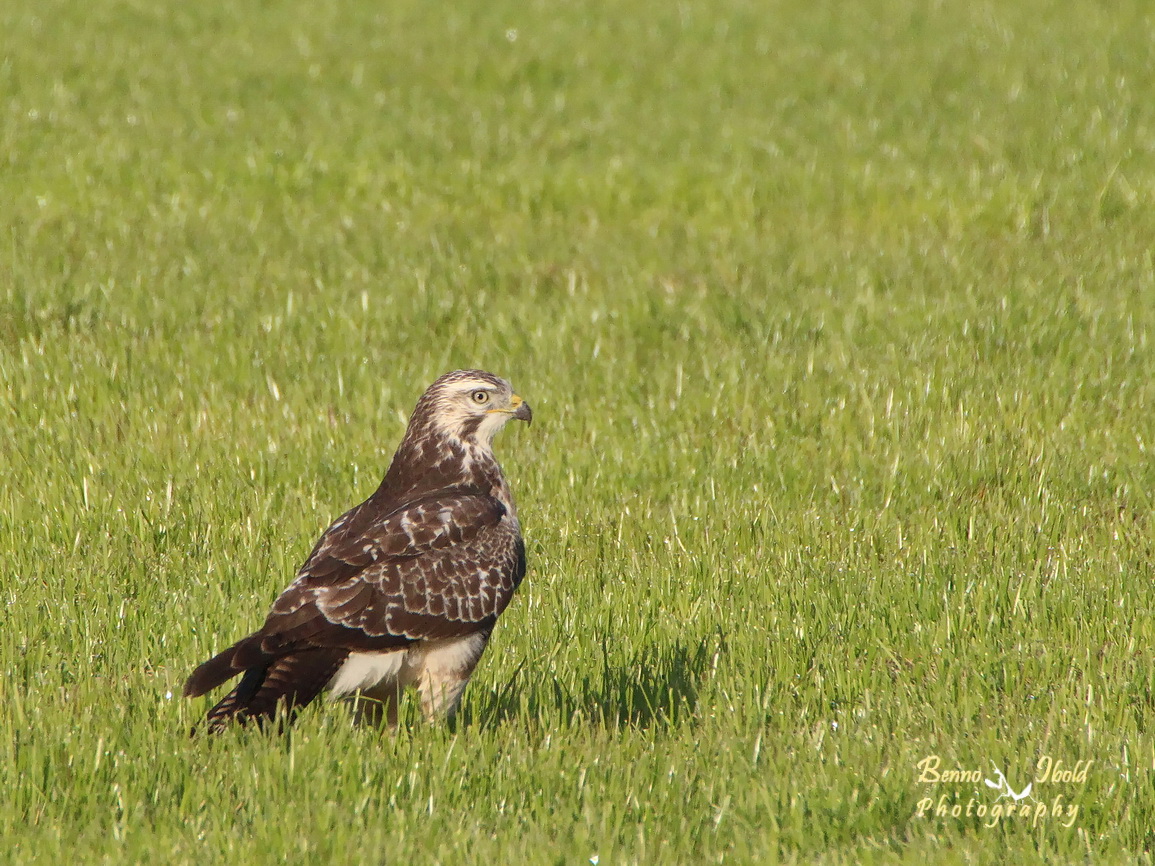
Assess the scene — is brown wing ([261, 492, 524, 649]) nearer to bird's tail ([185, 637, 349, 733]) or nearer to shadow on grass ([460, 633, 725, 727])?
bird's tail ([185, 637, 349, 733])

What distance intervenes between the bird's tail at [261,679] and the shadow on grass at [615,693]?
2.21 feet

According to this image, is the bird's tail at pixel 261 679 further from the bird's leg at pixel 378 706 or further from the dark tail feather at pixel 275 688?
the bird's leg at pixel 378 706

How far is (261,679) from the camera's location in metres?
5.48

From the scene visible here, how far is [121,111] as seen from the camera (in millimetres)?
17125

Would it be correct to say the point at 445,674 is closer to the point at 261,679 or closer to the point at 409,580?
the point at 409,580

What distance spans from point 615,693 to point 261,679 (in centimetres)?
154

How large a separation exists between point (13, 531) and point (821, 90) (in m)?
13.8

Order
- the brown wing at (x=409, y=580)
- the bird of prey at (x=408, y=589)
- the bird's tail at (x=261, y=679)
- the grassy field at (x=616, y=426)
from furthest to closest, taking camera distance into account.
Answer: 1. the brown wing at (x=409, y=580)
2. the bird of prey at (x=408, y=589)
3. the bird's tail at (x=261, y=679)
4. the grassy field at (x=616, y=426)

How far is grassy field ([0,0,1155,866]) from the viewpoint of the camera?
5191 mm

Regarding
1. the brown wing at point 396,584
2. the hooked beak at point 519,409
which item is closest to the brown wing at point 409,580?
the brown wing at point 396,584

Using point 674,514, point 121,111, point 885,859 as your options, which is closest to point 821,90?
point 121,111

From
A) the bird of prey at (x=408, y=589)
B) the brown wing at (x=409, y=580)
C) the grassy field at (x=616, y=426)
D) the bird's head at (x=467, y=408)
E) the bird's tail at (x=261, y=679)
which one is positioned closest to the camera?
the grassy field at (x=616, y=426)

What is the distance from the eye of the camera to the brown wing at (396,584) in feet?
18.0

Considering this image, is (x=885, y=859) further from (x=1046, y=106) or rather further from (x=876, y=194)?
(x=1046, y=106)
